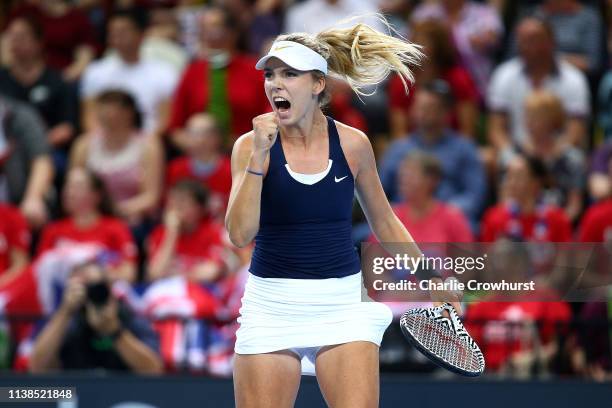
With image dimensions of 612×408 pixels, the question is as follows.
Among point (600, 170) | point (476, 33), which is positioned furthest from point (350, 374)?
point (476, 33)

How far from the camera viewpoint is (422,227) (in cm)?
855

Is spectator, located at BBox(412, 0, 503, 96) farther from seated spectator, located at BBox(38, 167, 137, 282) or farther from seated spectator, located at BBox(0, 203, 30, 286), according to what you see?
seated spectator, located at BBox(0, 203, 30, 286)

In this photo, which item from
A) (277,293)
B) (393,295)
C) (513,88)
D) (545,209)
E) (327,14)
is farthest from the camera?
(327,14)

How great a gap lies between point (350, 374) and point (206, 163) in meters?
4.46

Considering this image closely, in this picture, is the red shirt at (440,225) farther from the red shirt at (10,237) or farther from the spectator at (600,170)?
the red shirt at (10,237)

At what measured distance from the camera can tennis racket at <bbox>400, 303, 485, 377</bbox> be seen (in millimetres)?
5270

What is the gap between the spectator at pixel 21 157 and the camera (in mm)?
9547

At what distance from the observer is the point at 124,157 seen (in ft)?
31.7

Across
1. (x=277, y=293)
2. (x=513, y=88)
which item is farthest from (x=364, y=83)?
(x=513, y=88)

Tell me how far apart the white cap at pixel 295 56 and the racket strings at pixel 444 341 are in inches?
43.6

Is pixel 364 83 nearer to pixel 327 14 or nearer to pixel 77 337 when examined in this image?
pixel 77 337

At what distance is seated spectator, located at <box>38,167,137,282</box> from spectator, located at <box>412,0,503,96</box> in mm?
3124

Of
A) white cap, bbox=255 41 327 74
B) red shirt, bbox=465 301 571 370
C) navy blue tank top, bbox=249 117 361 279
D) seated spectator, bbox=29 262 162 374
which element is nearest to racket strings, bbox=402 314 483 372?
navy blue tank top, bbox=249 117 361 279

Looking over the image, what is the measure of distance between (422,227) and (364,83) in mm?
3127
